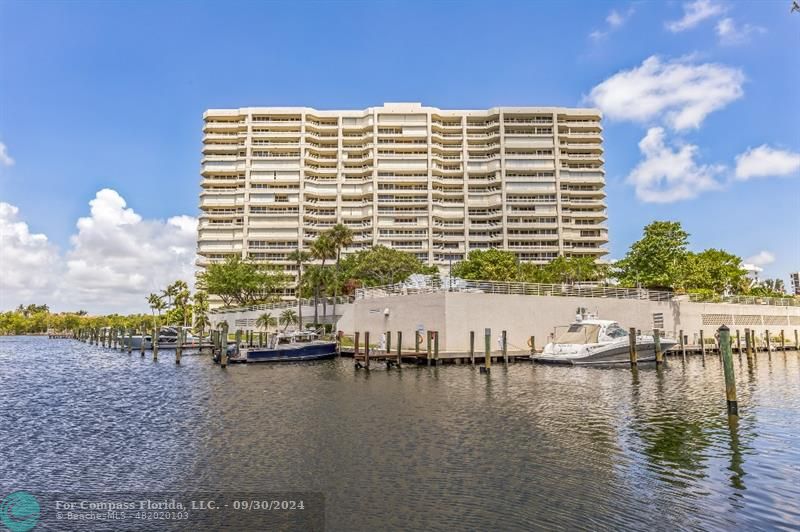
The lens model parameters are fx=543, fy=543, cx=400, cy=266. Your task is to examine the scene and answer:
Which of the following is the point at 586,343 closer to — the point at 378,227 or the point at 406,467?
the point at 406,467

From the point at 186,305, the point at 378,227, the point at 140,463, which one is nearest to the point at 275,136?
the point at 378,227

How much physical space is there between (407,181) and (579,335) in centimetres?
9134

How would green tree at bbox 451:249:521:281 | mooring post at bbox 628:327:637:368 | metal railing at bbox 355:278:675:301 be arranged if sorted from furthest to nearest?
green tree at bbox 451:249:521:281 → metal railing at bbox 355:278:675:301 → mooring post at bbox 628:327:637:368

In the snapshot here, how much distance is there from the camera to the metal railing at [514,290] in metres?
45.9

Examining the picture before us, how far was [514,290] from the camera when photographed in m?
47.5

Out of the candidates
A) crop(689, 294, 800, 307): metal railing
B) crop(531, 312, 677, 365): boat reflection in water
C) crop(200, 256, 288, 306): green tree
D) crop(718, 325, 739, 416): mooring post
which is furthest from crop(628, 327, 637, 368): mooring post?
crop(200, 256, 288, 306): green tree

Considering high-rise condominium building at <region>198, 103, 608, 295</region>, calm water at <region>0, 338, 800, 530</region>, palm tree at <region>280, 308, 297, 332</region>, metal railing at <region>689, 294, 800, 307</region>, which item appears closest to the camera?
calm water at <region>0, 338, 800, 530</region>

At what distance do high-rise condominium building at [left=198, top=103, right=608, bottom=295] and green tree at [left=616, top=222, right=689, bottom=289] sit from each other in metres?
54.7

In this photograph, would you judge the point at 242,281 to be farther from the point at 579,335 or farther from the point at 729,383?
the point at 729,383

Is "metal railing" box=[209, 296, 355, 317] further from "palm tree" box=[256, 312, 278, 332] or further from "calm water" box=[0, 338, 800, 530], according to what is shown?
"calm water" box=[0, 338, 800, 530]

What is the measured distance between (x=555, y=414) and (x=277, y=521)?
1269 centimetres

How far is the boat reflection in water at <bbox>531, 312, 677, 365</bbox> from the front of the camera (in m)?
37.5

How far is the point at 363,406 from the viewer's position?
22.0 m

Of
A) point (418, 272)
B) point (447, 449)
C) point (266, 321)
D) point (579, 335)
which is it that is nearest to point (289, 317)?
point (266, 321)
